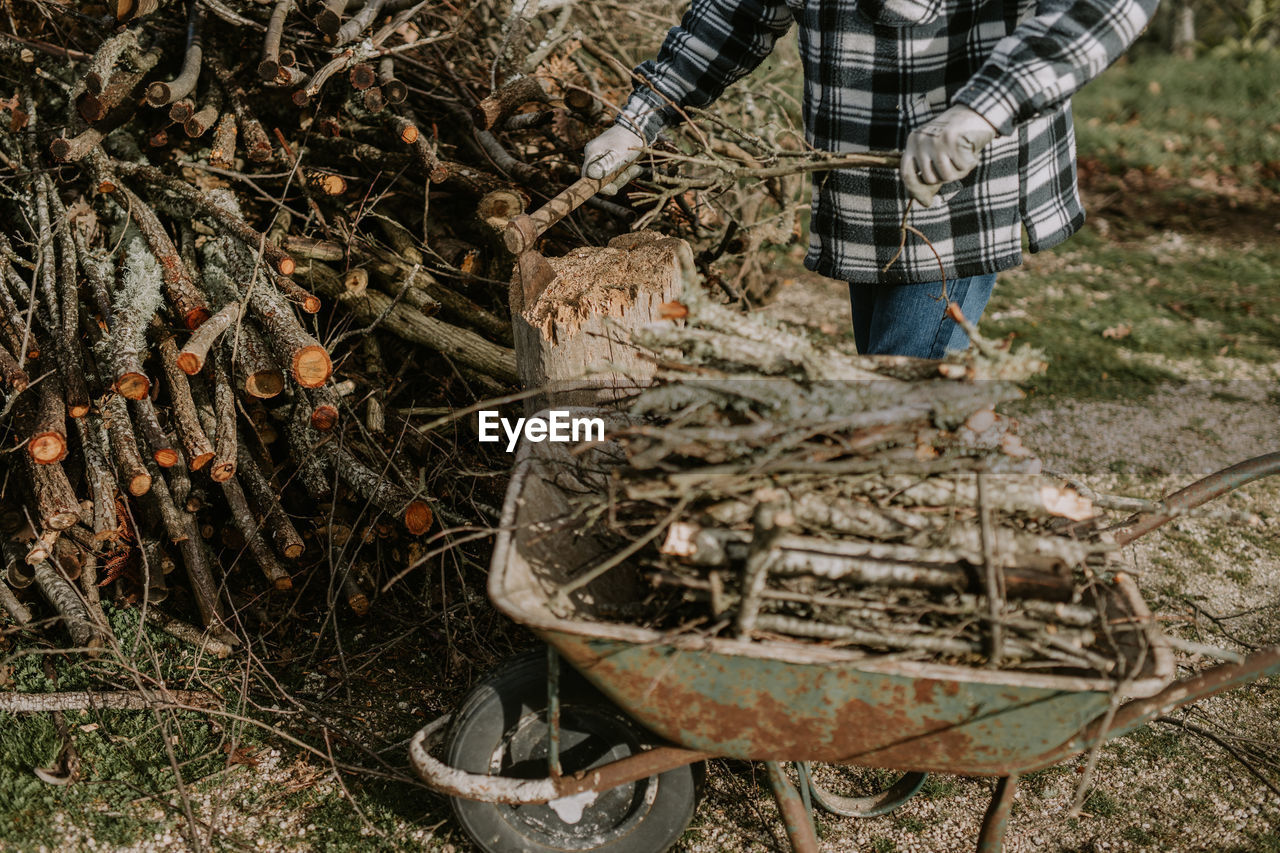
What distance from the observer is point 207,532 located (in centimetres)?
291

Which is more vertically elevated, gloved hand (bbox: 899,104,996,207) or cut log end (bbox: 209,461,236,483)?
gloved hand (bbox: 899,104,996,207)

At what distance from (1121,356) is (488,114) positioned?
3966 millimetres

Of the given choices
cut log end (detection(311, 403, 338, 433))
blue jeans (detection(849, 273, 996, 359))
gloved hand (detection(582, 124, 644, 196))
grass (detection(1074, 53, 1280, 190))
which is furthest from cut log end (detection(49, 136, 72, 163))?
grass (detection(1074, 53, 1280, 190))

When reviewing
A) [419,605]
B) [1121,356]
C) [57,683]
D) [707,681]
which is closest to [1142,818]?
[707,681]

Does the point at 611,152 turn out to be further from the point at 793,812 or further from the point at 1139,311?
the point at 1139,311

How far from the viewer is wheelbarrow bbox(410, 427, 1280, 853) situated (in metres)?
1.58

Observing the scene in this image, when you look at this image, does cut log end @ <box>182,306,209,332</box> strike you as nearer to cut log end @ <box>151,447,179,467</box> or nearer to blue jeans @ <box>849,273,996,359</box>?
cut log end @ <box>151,447,179,467</box>

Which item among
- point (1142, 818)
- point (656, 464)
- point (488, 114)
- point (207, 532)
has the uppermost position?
point (488, 114)

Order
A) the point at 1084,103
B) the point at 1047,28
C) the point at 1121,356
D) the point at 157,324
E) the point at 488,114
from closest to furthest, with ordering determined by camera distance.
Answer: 1. the point at 1047,28
2. the point at 157,324
3. the point at 488,114
4. the point at 1121,356
5. the point at 1084,103

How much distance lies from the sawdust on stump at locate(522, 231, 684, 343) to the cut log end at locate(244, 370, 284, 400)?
90 centimetres

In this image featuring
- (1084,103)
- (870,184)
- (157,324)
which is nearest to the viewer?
(870,184)

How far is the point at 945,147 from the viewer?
1813mm

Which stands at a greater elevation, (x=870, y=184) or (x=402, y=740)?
(x=870, y=184)

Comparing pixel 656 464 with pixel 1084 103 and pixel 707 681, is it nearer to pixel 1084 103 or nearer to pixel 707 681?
pixel 707 681
